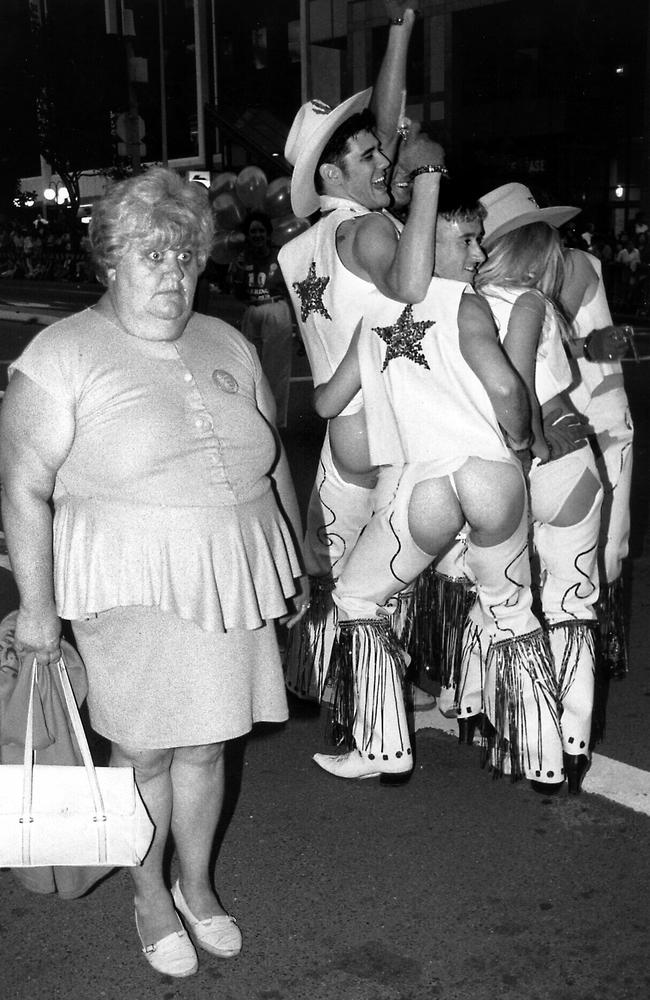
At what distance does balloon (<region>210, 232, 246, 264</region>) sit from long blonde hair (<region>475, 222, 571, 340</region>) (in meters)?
6.34

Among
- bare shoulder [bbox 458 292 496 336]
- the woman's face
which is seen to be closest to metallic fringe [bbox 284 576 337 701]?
bare shoulder [bbox 458 292 496 336]

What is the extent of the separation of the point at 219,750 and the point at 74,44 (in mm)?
48969

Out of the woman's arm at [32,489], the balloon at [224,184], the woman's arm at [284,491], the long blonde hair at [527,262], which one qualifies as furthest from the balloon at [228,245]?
the woman's arm at [32,489]

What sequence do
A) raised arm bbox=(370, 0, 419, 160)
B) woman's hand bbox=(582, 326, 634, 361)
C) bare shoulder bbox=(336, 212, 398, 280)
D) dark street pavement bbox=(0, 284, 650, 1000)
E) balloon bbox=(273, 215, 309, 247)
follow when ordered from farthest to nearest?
balloon bbox=(273, 215, 309, 247) < woman's hand bbox=(582, 326, 634, 361) < raised arm bbox=(370, 0, 419, 160) < bare shoulder bbox=(336, 212, 398, 280) < dark street pavement bbox=(0, 284, 650, 1000)

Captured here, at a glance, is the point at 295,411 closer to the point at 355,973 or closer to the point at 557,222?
the point at 557,222

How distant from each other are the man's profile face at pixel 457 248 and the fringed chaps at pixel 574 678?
1207 mm

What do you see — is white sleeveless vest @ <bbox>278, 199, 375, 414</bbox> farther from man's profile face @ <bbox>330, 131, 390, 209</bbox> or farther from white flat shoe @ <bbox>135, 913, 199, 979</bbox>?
white flat shoe @ <bbox>135, 913, 199, 979</bbox>

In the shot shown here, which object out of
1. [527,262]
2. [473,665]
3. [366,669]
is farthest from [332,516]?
[527,262]

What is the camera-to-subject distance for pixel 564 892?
3049 millimetres

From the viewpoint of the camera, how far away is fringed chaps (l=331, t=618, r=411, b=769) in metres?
3.53

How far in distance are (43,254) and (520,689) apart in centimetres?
3867

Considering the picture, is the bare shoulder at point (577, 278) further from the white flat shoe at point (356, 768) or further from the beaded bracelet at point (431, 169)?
Result: the white flat shoe at point (356, 768)

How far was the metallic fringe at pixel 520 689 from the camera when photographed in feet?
11.2

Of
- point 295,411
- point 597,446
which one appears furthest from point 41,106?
point 597,446
